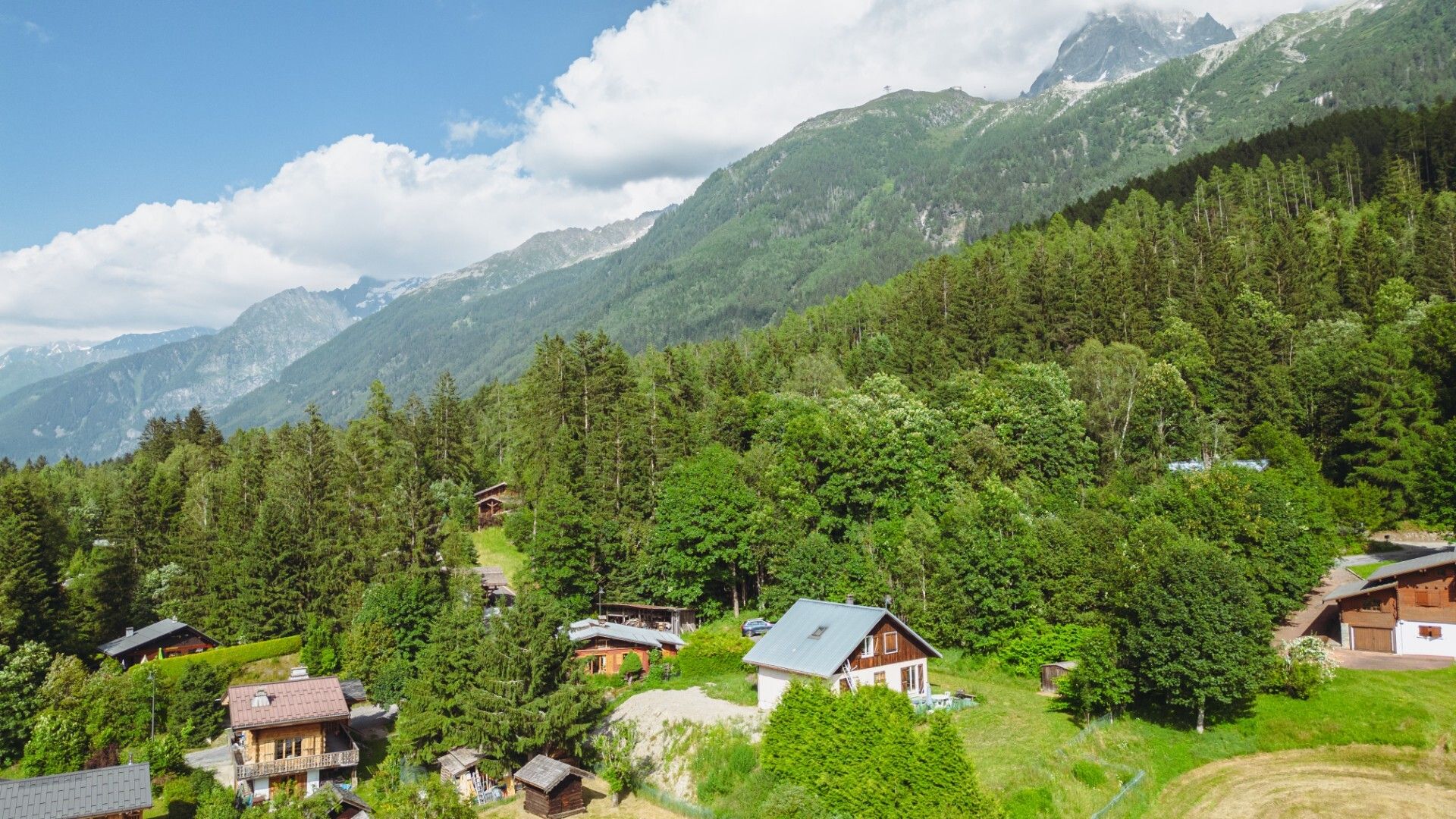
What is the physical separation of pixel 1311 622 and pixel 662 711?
36.1 metres

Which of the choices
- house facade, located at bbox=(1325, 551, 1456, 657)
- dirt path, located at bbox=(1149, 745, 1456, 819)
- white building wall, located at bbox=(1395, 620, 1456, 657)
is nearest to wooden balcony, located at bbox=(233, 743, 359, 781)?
dirt path, located at bbox=(1149, 745, 1456, 819)

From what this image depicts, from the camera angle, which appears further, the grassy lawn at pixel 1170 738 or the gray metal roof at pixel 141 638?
the gray metal roof at pixel 141 638

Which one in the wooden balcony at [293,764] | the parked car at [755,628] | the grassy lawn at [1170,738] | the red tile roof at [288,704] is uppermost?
the parked car at [755,628]

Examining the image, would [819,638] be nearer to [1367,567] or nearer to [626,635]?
[626,635]

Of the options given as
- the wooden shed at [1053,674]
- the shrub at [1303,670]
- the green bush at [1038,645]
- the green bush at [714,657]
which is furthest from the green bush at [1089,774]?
the green bush at [714,657]

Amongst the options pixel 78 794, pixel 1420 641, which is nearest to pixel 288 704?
pixel 78 794

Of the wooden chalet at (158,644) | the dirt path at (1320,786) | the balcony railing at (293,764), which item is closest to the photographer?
the dirt path at (1320,786)

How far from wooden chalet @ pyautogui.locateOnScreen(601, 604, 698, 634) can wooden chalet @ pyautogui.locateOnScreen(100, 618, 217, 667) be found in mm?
31735

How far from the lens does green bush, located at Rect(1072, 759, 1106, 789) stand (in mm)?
31719

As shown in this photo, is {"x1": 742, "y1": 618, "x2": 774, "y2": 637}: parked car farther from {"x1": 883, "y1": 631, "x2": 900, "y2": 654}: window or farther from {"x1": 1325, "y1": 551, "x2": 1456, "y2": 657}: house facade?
{"x1": 1325, "y1": 551, "x2": 1456, "y2": 657}: house facade

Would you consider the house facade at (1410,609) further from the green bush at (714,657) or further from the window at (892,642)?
the green bush at (714,657)

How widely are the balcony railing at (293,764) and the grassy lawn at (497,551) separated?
2668cm

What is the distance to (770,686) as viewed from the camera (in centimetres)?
4347

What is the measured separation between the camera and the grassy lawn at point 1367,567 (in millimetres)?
51906
